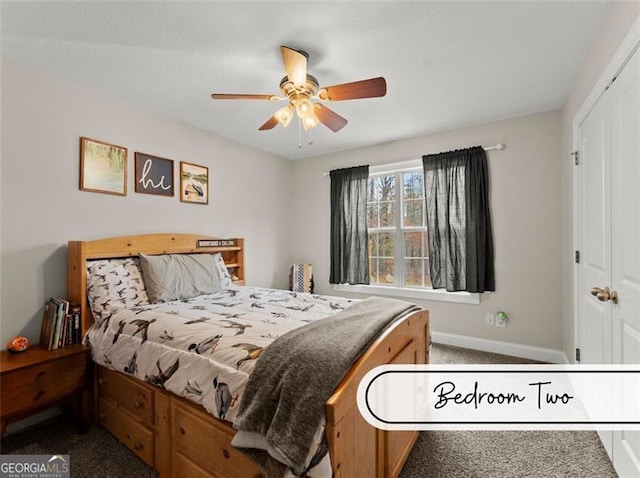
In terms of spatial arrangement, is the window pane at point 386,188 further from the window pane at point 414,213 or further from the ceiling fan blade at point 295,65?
the ceiling fan blade at point 295,65

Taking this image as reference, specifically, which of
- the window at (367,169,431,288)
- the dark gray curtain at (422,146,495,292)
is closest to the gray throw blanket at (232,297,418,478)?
the dark gray curtain at (422,146,495,292)

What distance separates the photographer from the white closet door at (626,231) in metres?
1.32

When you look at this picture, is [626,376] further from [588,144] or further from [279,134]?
[279,134]

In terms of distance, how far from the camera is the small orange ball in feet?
5.94

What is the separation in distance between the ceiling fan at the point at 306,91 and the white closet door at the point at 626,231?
1.17m

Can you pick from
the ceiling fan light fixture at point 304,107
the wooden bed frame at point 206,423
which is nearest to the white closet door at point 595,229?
the wooden bed frame at point 206,423

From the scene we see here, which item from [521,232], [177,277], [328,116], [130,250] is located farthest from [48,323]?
[521,232]

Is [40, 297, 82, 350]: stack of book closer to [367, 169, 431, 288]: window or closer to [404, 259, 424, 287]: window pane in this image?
[367, 169, 431, 288]: window

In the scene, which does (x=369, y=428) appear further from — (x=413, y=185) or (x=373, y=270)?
(x=413, y=185)

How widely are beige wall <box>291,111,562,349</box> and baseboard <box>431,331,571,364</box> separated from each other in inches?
2.0

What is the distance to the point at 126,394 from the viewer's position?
70.7 inches

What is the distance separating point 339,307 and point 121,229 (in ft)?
6.48

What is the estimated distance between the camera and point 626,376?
140 centimetres

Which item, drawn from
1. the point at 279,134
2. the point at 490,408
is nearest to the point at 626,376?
the point at 490,408
